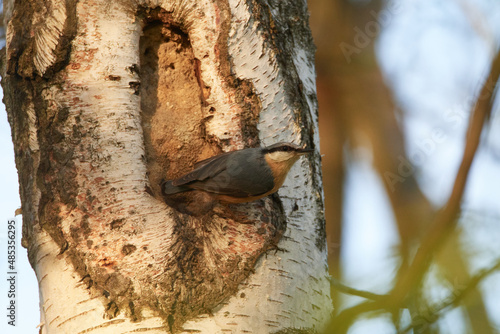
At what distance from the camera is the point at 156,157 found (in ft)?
8.14

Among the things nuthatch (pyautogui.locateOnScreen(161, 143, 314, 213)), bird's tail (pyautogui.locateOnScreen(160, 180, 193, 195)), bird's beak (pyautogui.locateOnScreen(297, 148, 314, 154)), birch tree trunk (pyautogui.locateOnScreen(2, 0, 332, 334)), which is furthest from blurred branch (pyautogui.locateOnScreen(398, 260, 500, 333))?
bird's tail (pyautogui.locateOnScreen(160, 180, 193, 195))

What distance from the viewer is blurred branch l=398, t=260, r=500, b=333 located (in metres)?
1.10

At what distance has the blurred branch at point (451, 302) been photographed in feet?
3.60

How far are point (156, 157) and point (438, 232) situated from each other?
141 cm

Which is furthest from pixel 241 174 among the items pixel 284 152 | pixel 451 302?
pixel 451 302

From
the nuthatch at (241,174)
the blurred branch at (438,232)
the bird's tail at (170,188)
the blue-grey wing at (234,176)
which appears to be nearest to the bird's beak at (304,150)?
the nuthatch at (241,174)

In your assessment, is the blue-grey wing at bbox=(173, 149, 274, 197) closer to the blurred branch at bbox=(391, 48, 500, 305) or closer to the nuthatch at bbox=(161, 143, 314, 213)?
the nuthatch at bbox=(161, 143, 314, 213)

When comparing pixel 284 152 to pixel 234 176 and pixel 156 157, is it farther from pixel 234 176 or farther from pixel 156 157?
pixel 156 157

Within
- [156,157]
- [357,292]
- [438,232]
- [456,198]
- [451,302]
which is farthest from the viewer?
[156,157]

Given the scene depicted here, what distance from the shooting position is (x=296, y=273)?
2182mm

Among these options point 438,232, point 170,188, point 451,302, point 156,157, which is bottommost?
point 451,302

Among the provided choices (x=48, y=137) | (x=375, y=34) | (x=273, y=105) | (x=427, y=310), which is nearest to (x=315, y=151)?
(x=273, y=105)

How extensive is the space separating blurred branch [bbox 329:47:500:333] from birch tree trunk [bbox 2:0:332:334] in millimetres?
657

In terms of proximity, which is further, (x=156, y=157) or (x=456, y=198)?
(x=156, y=157)
